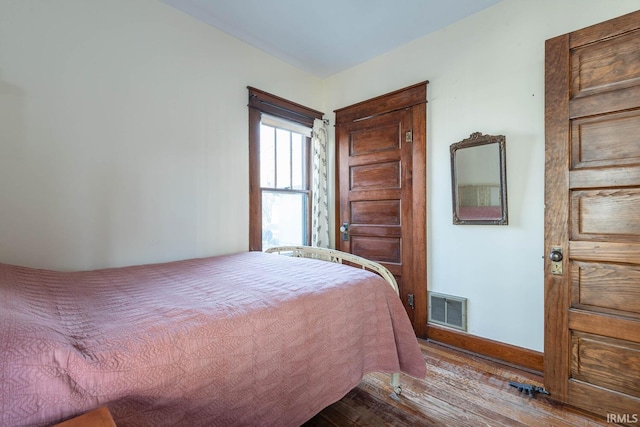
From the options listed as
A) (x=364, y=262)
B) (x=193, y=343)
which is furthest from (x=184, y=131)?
(x=193, y=343)

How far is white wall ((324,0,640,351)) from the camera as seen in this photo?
6.55 feet

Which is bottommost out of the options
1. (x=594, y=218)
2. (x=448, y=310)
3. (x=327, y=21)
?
(x=448, y=310)

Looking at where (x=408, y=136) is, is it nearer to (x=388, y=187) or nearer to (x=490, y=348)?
(x=388, y=187)

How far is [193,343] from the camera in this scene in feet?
2.79

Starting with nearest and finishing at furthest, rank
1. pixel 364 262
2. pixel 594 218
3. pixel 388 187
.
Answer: pixel 594 218 < pixel 364 262 < pixel 388 187

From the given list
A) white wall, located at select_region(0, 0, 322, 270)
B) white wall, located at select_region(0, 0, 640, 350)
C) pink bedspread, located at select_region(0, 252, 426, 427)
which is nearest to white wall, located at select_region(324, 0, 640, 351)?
white wall, located at select_region(0, 0, 640, 350)

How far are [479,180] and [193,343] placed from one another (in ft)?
7.53

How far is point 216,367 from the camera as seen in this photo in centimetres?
88

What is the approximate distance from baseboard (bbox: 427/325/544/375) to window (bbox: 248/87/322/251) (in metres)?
1.67

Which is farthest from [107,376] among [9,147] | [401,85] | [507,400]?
[401,85]

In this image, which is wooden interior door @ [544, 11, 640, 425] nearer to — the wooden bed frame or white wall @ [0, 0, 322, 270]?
the wooden bed frame

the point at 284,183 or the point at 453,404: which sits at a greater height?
the point at 284,183

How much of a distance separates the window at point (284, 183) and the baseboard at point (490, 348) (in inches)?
65.6

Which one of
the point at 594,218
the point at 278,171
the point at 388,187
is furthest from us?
the point at 278,171
